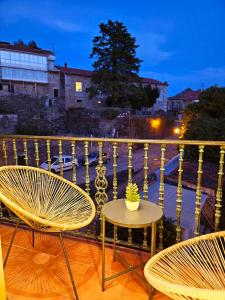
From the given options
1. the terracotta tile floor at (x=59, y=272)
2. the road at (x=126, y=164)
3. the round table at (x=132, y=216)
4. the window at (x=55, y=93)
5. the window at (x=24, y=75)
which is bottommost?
the road at (x=126, y=164)

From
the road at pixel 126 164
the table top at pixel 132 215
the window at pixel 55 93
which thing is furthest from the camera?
the window at pixel 55 93

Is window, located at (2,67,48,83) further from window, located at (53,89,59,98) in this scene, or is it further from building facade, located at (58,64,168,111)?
building facade, located at (58,64,168,111)

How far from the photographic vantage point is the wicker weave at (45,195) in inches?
72.9

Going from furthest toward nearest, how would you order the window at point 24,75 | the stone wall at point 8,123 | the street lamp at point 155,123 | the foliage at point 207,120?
the street lamp at point 155,123
the window at point 24,75
the stone wall at point 8,123
the foliage at point 207,120

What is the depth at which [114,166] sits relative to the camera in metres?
2.19

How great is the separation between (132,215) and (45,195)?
983mm

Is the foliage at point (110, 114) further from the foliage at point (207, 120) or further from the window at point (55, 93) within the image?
the foliage at point (207, 120)

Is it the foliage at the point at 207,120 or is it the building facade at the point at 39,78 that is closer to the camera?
the foliage at the point at 207,120

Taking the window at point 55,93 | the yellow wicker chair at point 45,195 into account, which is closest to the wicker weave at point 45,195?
the yellow wicker chair at point 45,195

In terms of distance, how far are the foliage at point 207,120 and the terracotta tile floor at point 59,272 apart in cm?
935

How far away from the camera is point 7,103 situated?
18.9m

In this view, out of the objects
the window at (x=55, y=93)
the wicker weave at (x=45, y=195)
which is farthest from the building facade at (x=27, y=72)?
the wicker weave at (x=45, y=195)

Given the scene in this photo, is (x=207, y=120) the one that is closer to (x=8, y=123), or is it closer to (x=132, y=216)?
(x=132, y=216)

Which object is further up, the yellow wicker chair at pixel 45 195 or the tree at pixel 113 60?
the tree at pixel 113 60
